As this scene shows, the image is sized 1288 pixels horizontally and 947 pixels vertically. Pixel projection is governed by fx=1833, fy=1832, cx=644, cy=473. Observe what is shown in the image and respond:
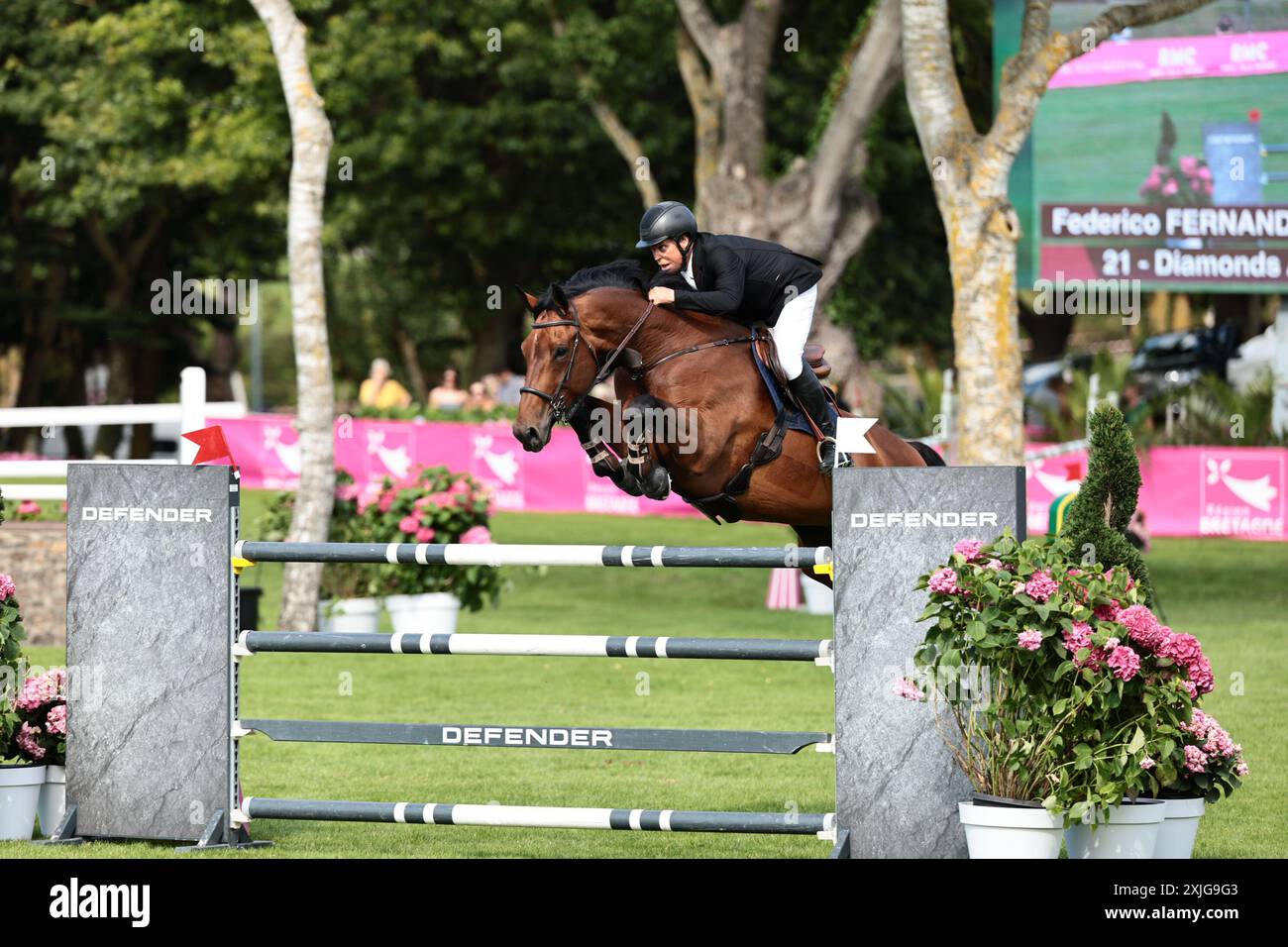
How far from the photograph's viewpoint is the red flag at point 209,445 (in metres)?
6.72

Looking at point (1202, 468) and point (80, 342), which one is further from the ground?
point (80, 342)

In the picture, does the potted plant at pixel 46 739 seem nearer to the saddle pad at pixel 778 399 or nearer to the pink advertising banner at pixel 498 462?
the saddle pad at pixel 778 399

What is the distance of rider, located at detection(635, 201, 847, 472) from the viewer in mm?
7984

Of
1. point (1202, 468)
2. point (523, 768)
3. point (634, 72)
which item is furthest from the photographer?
point (634, 72)

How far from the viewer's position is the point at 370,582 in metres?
14.1

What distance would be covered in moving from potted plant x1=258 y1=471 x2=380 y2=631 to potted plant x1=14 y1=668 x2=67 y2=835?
22.0 feet

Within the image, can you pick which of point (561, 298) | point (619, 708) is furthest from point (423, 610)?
point (561, 298)

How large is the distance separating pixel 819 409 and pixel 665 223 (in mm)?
1082

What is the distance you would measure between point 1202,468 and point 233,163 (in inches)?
537

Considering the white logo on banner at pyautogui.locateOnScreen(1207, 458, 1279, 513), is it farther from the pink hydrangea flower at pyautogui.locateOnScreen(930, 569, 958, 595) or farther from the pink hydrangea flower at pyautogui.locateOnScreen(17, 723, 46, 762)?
the pink hydrangea flower at pyautogui.locateOnScreen(17, 723, 46, 762)

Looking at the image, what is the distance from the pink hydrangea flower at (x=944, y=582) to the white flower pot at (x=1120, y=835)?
82 centimetres

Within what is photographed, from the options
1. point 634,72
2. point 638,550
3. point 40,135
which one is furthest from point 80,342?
point 638,550

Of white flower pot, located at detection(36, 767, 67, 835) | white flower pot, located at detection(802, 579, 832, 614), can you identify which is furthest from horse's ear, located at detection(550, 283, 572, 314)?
white flower pot, located at detection(802, 579, 832, 614)
